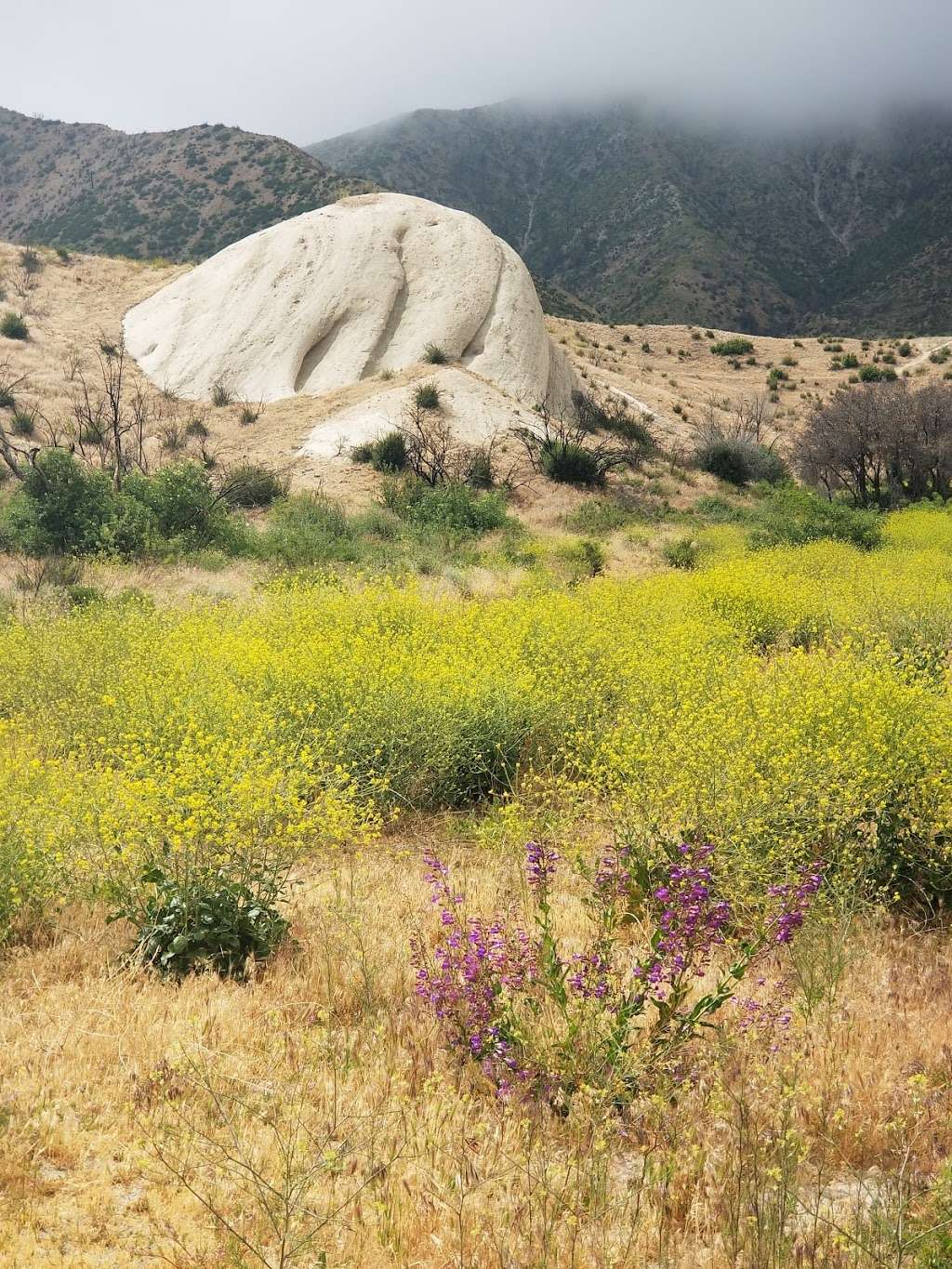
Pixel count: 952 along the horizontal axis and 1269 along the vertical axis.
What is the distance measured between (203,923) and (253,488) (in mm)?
16638

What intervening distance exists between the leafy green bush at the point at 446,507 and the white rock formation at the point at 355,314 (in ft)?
26.2

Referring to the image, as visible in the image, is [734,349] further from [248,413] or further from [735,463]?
[248,413]

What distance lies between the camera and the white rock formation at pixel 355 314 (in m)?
26.6

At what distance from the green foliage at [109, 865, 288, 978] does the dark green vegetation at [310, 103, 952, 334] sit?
73259 millimetres

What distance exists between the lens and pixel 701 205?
91.6 metres

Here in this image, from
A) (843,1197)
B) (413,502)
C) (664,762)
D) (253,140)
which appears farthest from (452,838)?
(253,140)

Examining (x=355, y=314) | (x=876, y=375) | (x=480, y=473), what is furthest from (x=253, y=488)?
(x=876, y=375)

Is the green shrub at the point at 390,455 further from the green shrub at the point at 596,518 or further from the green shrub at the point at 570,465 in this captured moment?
the green shrub at the point at 596,518

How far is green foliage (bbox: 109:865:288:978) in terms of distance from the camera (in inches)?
147

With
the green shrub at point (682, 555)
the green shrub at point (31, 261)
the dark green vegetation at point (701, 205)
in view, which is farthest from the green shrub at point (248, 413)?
the dark green vegetation at point (701, 205)

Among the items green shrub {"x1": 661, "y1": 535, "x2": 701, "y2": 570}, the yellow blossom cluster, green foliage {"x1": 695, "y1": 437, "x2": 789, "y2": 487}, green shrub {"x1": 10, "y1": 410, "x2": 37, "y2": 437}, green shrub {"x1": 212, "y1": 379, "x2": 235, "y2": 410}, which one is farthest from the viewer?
green foliage {"x1": 695, "y1": 437, "x2": 789, "y2": 487}

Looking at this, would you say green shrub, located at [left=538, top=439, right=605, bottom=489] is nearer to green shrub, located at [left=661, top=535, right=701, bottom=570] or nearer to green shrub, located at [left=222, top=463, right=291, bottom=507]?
green shrub, located at [left=661, top=535, right=701, bottom=570]

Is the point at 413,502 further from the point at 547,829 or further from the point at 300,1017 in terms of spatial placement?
the point at 300,1017

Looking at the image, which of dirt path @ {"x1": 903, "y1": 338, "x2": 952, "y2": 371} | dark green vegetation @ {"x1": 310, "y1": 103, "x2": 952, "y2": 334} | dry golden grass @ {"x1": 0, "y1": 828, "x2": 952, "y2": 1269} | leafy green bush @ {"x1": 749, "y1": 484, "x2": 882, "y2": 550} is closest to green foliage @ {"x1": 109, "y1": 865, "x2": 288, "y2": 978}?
dry golden grass @ {"x1": 0, "y1": 828, "x2": 952, "y2": 1269}
